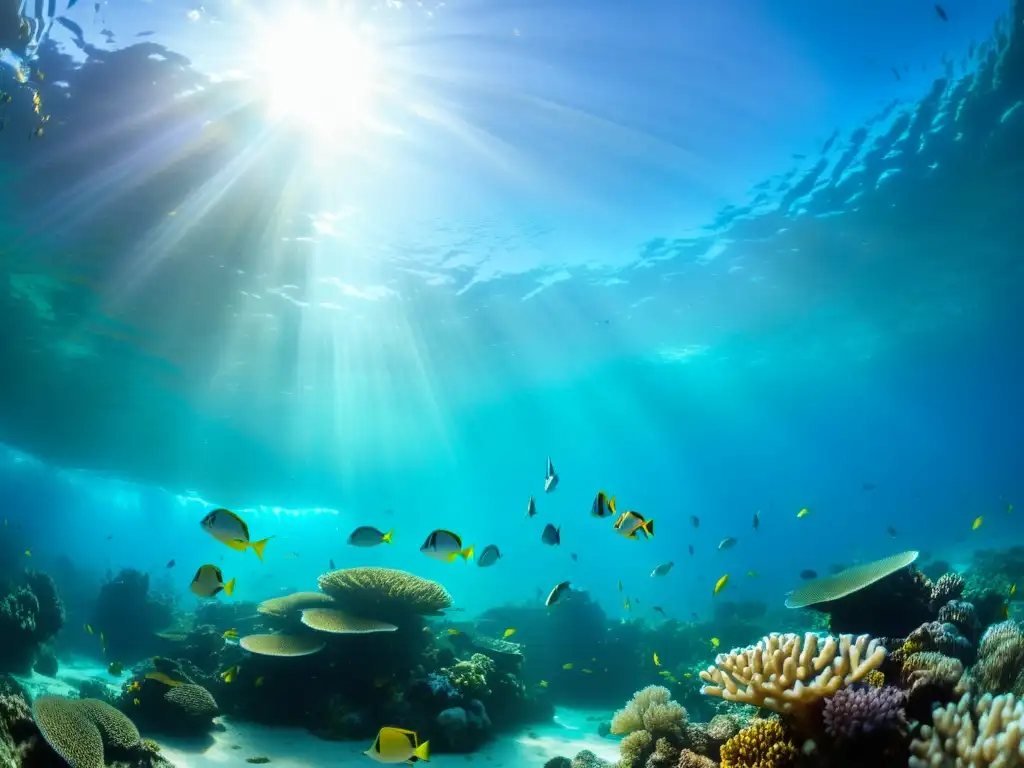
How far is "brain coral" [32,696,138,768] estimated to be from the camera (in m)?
4.66

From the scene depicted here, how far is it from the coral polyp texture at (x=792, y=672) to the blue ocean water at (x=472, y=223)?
12.7m

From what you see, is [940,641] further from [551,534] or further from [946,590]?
[551,534]

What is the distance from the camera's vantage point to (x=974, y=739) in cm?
304

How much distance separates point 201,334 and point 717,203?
19.3 meters

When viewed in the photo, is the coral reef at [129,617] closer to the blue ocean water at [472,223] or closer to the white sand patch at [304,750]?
the blue ocean water at [472,223]

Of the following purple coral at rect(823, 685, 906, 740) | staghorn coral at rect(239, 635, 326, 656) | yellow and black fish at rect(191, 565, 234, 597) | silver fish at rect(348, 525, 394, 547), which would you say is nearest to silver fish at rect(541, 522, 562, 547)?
silver fish at rect(348, 525, 394, 547)

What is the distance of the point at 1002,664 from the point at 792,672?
7.97ft

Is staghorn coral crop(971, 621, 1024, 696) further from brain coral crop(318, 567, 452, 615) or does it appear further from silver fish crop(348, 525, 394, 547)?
brain coral crop(318, 567, 452, 615)

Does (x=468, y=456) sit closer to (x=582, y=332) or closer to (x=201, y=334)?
(x=582, y=332)

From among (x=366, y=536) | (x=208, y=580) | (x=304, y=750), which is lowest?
(x=304, y=750)

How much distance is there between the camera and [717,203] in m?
19.2

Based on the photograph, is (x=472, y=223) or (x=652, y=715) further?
(x=472, y=223)

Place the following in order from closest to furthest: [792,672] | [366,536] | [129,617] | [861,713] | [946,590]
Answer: [861,713]
[792,672]
[946,590]
[366,536]
[129,617]

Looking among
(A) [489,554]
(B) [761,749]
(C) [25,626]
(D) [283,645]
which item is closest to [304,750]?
(D) [283,645]
